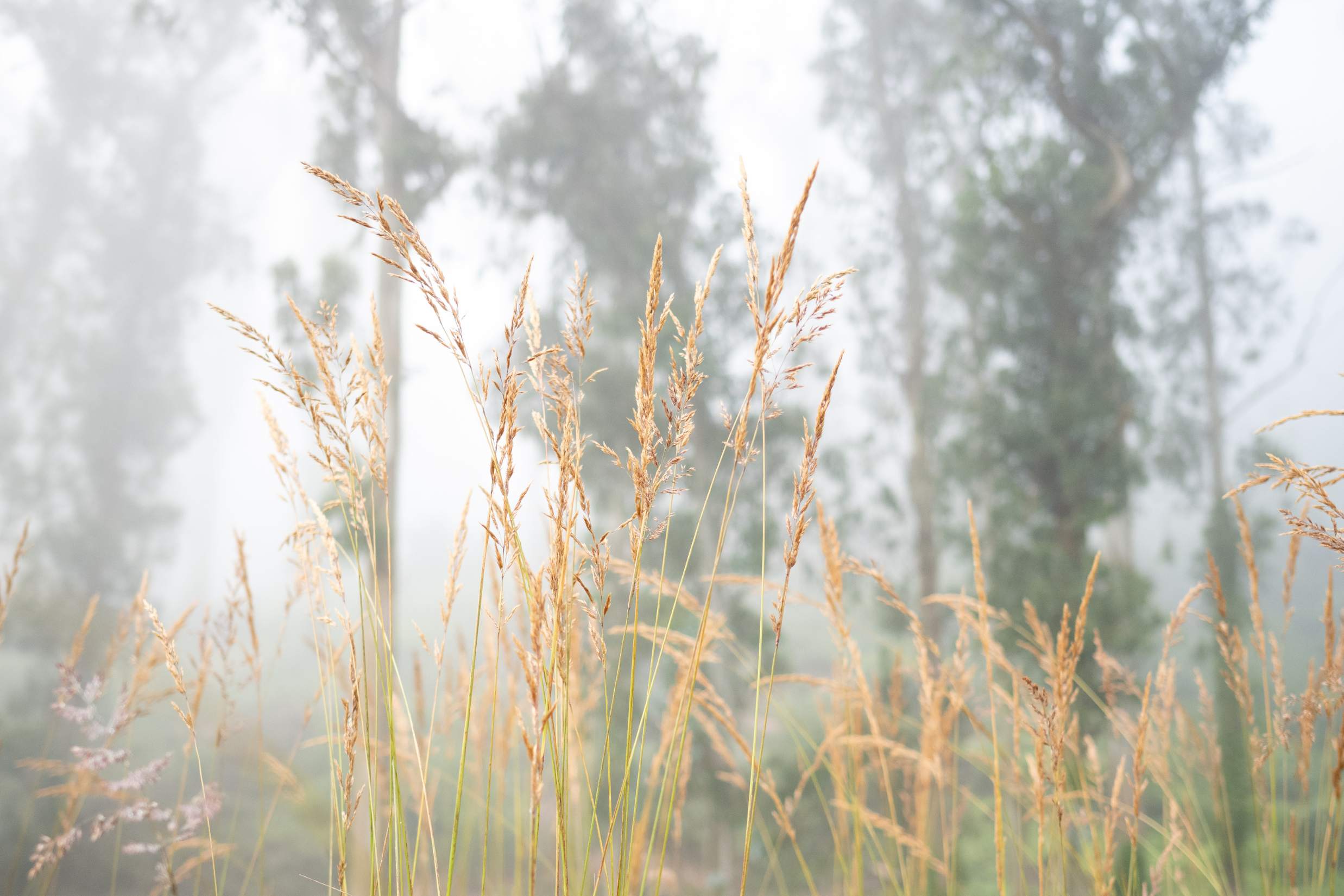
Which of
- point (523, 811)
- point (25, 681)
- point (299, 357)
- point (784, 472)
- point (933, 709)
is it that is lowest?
point (25, 681)

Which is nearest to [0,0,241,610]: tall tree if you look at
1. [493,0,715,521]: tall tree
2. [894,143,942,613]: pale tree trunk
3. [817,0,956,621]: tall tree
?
[493,0,715,521]: tall tree

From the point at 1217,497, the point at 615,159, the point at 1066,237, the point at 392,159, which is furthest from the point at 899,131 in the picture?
the point at 392,159

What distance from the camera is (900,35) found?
5.68 m

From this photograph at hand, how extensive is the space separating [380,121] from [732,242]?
9.19ft

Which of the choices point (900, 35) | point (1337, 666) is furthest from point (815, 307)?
point (900, 35)

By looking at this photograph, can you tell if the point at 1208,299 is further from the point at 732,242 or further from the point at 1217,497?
the point at 732,242

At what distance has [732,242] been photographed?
17.0ft

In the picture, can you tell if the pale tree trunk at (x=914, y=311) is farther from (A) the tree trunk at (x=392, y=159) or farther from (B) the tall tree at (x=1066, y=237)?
(A) the tree trunk at (x=392, y=159)

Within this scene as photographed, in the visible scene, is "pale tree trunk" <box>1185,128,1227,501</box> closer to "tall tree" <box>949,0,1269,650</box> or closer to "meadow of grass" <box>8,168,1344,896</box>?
"tall tree" <box>949,0,1269,650</box>

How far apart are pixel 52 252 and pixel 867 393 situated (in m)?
7.25

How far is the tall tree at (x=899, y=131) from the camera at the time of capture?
539 cm

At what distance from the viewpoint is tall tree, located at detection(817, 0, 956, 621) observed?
5395 millimetres

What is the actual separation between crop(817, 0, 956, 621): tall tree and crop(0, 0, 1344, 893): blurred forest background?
0.03 metres

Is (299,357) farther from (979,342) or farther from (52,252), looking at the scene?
(979,342)
